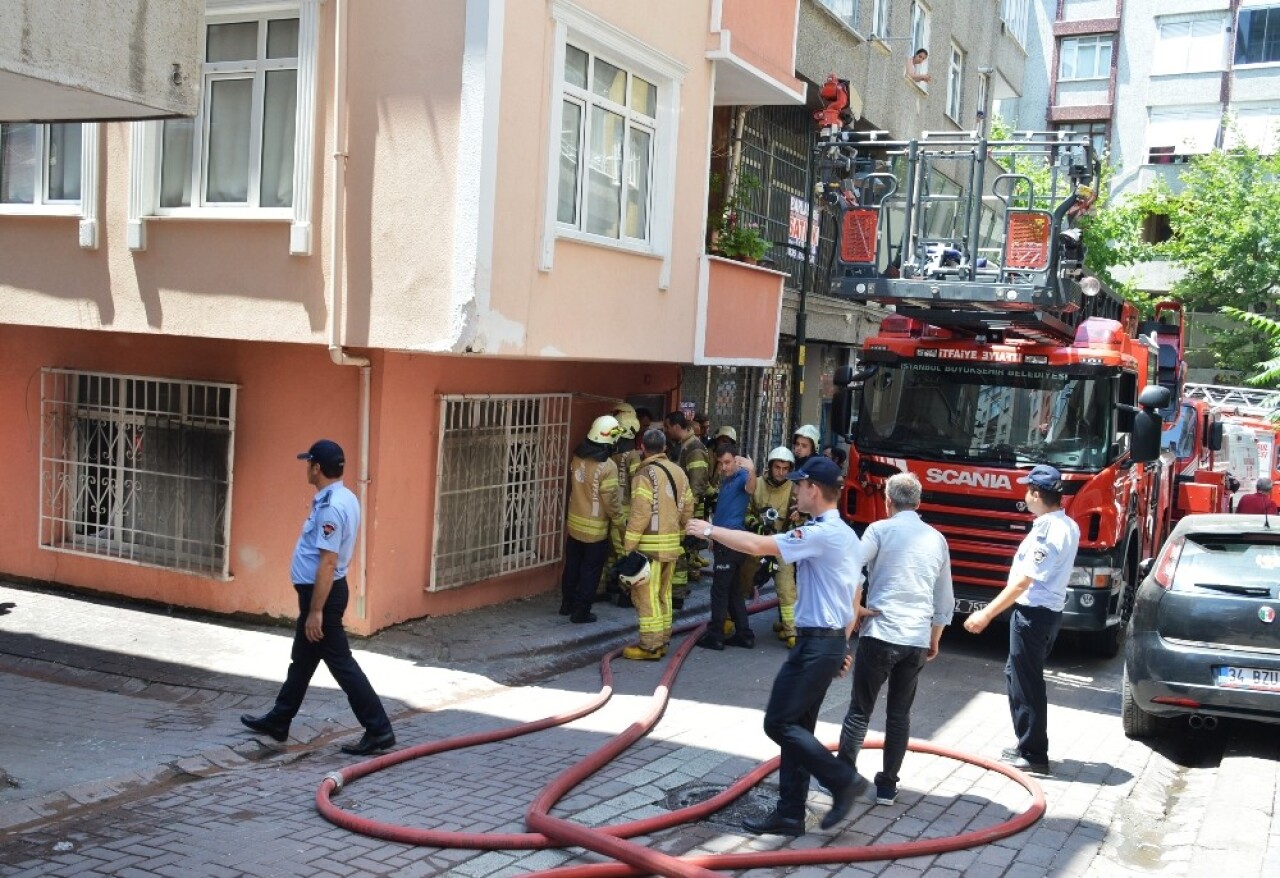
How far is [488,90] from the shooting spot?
844 cm

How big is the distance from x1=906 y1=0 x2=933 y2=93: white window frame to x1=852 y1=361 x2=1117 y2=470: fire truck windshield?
11.7m

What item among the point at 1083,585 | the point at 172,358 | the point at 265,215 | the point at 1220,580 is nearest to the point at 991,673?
the point at 1083,585

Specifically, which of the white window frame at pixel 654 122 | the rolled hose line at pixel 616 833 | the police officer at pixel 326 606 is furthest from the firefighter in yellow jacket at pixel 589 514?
the police officer at pixel 326 606

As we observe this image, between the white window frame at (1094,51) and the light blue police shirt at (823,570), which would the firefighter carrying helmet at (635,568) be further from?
the white window frame at (1094,51)

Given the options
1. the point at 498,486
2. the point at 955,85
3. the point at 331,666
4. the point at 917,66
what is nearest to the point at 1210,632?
the point at 331,666

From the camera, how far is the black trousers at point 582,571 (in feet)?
34.9

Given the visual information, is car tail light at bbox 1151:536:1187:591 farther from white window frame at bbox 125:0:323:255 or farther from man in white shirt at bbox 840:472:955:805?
white window frame at bbox 125:0:323:255

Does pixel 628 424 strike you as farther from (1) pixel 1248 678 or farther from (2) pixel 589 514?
(1) pixel 1248 678

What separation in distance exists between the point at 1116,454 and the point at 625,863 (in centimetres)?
665

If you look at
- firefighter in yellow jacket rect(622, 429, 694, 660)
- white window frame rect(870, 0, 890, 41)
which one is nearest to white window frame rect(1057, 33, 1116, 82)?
white window frame rect(870, 0, 890, 41)

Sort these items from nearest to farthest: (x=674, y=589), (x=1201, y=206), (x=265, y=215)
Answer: (x=265, y=215)
(x=674, y=589)
(x=1201, y=206)

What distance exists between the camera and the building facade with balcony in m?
8.66

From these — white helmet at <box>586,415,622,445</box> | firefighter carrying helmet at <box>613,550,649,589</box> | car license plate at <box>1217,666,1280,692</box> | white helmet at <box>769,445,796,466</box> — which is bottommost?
car license plate at <box>1217,666,1280,692</box>

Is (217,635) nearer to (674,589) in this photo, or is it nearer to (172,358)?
(172,358)
